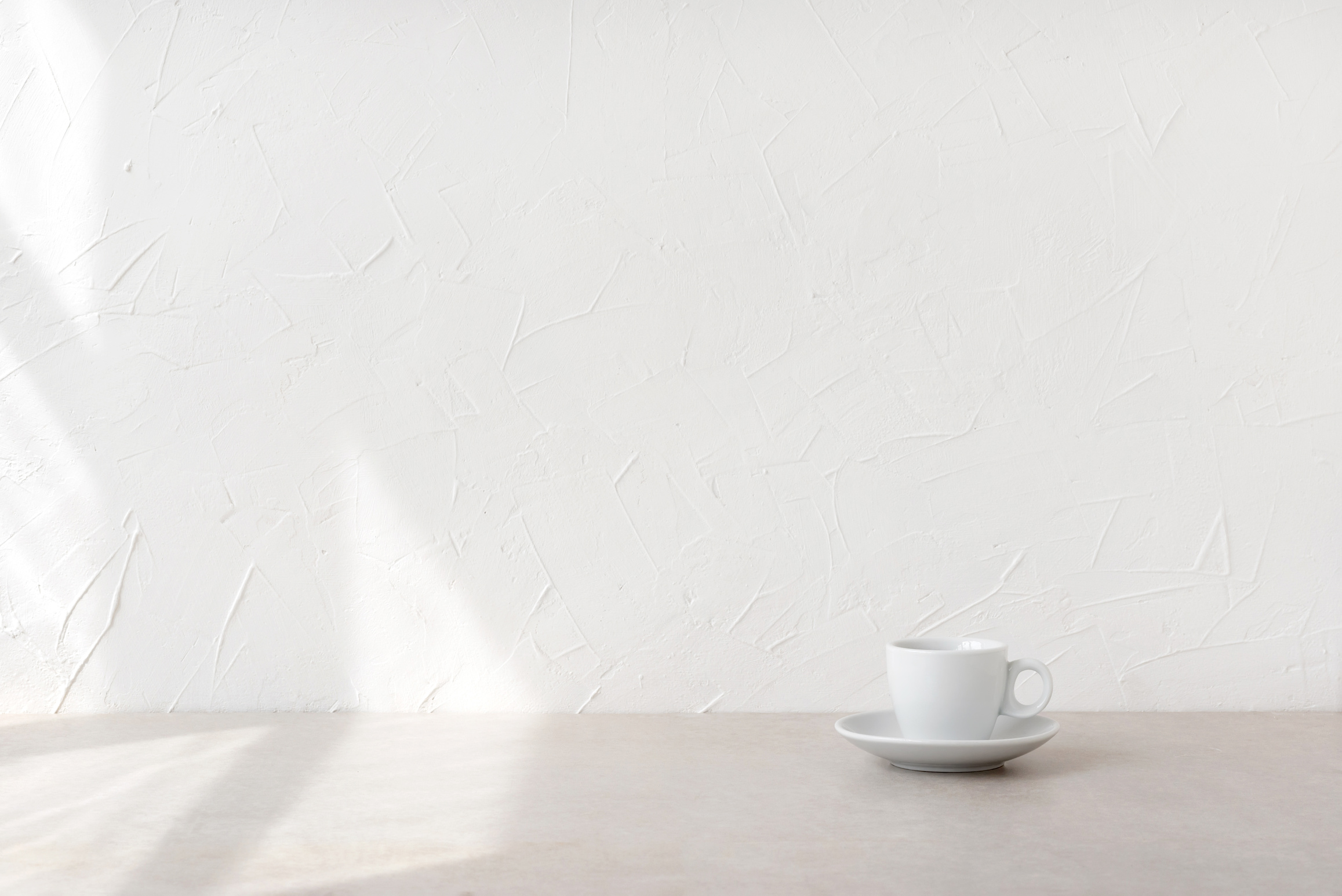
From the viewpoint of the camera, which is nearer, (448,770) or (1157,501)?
(448,770)

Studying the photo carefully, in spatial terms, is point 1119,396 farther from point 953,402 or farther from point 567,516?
point 567,516

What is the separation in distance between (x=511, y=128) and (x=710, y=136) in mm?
191

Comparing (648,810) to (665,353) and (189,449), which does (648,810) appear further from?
(189,449)

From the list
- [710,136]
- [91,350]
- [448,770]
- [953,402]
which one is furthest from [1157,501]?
[91,350]

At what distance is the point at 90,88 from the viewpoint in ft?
3.23

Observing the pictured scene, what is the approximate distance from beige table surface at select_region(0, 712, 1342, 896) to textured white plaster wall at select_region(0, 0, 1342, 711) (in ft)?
0.30

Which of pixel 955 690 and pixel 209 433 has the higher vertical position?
pixel 209 433

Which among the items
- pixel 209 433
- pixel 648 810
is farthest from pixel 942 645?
pixel 209 433

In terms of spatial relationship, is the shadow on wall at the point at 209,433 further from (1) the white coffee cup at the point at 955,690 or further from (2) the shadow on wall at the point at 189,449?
(1) the white coffee cup at the point at 955,690

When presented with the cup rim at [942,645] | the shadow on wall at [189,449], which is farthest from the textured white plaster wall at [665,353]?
the cup rim at [942,645]

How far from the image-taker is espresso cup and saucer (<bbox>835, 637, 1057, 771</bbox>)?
2.27 ft

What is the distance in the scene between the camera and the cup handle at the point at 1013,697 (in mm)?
733

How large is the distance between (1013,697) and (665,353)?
0.44 m

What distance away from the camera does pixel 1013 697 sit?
74 cm
